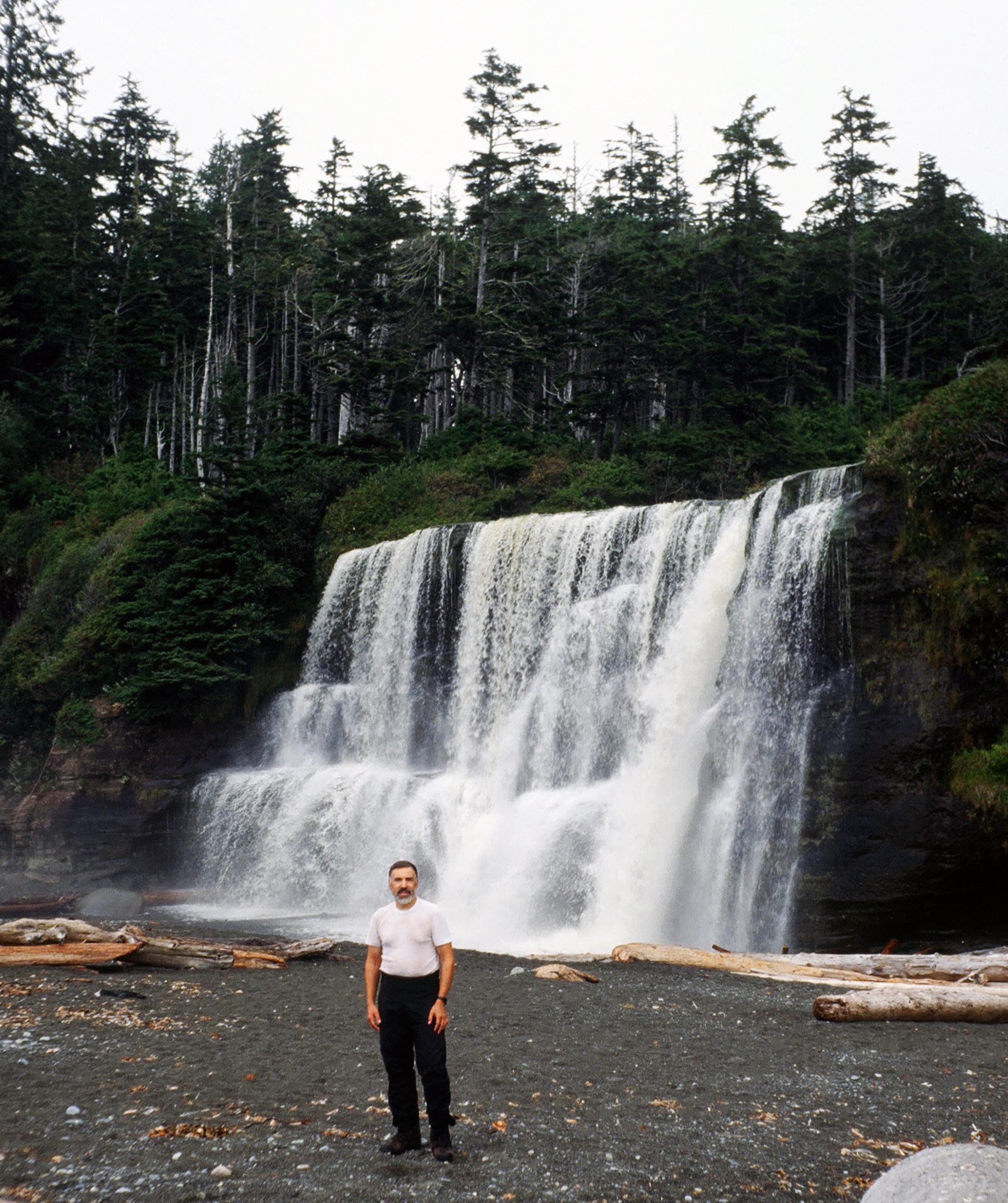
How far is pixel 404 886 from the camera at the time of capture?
14.6 feet

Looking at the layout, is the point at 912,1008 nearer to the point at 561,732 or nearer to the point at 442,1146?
the point at 442,1146

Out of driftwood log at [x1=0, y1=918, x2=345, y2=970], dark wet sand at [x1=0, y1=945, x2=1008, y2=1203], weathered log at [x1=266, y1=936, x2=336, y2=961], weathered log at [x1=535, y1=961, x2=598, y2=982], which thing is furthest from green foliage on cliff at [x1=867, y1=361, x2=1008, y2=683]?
driftwood log at [x1=0, y1=918, x2=345, y2=970]

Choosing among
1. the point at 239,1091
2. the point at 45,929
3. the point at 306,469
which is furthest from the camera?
the point at 306,469

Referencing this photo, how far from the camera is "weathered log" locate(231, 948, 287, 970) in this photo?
10031mm

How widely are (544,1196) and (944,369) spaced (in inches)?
1046

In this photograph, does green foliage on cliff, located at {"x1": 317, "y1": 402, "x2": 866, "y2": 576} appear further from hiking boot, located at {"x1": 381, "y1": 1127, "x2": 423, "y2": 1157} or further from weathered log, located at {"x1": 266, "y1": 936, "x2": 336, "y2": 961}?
hiking boot, located at {"x1": 381, "y1": 1127, "x2": 423, "y2": 1157}

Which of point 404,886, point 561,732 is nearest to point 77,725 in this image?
point 561,732

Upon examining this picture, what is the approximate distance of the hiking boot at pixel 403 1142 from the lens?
436cm

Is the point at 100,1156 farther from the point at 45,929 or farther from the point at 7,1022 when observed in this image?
the point at 45,929

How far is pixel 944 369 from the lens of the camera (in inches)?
1025

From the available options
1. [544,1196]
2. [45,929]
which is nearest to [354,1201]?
[544,1196]

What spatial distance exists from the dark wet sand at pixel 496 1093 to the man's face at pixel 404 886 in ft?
3.78

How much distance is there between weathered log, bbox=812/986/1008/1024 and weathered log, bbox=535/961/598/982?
2.43 m

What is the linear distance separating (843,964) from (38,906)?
15.3m
